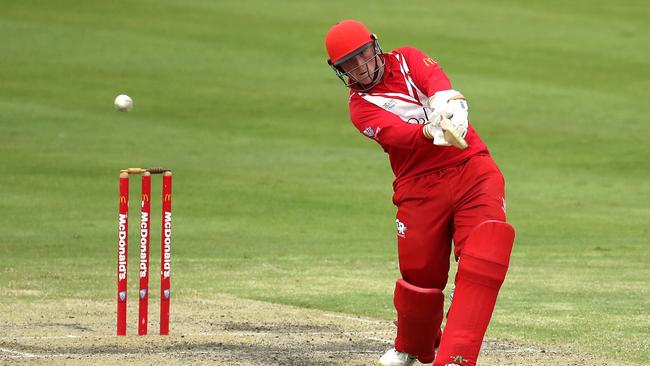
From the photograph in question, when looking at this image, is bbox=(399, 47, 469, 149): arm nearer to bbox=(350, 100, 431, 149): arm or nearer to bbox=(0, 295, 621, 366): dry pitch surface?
bbox=(350, 100, 431, 149): arm

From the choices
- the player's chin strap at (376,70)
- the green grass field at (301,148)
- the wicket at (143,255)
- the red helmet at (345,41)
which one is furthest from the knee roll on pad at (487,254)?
the wicket at (143,255)

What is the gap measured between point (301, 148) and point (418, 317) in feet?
45.1

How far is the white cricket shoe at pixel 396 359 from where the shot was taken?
790 cm

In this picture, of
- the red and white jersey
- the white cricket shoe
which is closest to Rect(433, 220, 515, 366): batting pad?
the red and white jersey

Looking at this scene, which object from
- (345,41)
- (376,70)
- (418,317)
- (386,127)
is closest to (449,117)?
(386,127)

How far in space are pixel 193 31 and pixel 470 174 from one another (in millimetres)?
20977

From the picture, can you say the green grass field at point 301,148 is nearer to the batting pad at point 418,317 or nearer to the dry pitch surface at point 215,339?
the dry pitch surface at point 215,339

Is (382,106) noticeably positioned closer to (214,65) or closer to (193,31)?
(214,65)

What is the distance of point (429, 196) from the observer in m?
7.54

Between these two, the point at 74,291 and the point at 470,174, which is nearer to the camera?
the point at 470,174

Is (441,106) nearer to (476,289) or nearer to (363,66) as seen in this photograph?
(363,66)

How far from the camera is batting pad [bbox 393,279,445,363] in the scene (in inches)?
301

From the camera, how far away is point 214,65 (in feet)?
85.0

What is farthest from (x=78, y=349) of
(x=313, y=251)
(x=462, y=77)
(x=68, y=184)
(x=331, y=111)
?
(x=462, y=77)
